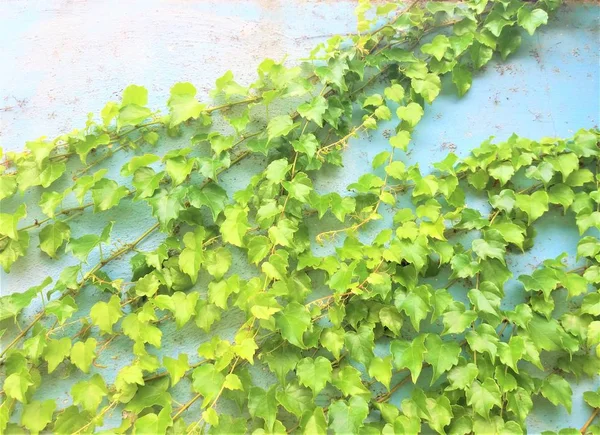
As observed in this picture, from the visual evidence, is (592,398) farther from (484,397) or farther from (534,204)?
(534,204)

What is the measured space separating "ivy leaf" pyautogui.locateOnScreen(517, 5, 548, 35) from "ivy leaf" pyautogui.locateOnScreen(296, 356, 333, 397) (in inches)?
50.8

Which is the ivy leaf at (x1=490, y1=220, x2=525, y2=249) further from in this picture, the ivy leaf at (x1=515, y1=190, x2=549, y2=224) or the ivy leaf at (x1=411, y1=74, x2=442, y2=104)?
the ivy leaf at (x1=411, y1=74, x2=442, y2=104)

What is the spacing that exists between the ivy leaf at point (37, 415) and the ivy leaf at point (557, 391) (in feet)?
4.78

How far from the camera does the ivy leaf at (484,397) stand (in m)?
1.47

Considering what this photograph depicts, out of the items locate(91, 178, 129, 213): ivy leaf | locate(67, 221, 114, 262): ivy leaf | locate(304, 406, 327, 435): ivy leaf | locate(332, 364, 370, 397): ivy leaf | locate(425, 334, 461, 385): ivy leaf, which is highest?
locate(91, 178, 129, 213): ivy leaf

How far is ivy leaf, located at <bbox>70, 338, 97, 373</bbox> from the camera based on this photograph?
4.91 feet

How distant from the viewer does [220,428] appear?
147cm

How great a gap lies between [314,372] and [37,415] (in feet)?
2.66

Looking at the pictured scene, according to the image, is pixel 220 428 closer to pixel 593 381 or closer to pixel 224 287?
pixel 224 287

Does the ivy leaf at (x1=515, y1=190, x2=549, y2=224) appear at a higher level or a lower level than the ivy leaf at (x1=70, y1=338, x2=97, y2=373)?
higher

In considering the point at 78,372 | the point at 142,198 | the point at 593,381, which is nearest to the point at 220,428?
the point at 78,372

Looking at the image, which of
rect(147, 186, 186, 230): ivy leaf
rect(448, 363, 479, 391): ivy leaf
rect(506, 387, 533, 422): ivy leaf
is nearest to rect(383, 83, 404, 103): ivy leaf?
rect(147, 186, 186, 230): ivy leaf

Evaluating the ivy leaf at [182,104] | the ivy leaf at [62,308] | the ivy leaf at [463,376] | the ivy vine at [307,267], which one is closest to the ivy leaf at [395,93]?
the ivy vine at [307,267]

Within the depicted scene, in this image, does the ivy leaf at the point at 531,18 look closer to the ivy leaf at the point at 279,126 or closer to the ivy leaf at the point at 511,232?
the ivy leaf at the point at 511,232
